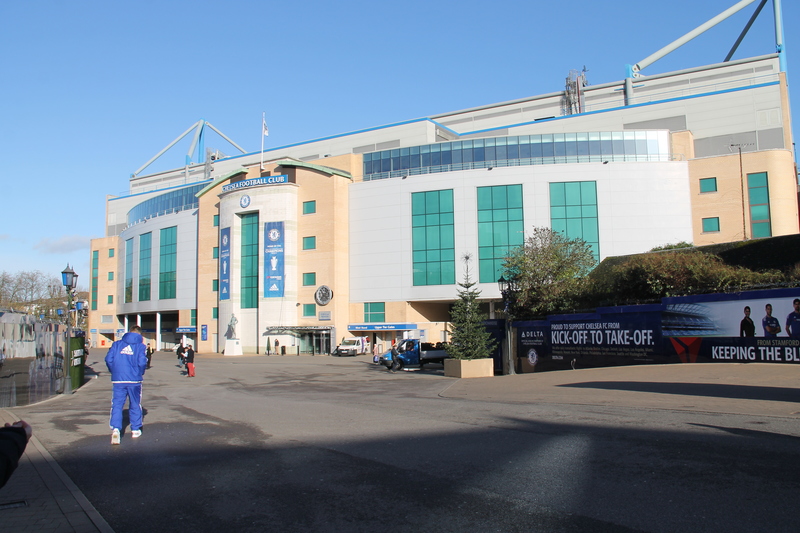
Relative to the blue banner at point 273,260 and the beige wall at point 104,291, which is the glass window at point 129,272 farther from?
the blue banner at point 273,260

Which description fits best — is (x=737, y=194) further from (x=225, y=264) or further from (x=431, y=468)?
(x=431, y=468)

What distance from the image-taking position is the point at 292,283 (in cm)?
6009

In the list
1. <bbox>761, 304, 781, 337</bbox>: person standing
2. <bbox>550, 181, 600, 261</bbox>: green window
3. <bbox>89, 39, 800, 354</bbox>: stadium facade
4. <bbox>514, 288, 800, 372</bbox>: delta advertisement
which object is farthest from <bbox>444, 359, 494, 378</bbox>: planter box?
<bbox>550, 181, 600, 261</bbox>: green window

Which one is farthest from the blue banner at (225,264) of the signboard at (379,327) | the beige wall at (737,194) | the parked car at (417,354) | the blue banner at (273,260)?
the beige wall at (737,194)

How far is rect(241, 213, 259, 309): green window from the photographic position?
61656mm

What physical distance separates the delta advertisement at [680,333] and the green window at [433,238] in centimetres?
3146

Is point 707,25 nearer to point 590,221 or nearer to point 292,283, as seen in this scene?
point 590,221

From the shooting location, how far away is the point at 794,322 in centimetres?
1611

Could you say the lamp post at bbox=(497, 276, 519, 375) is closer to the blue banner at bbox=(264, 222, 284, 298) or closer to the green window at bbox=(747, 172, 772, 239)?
the green window at bbox=(747, 172, 772, 239)

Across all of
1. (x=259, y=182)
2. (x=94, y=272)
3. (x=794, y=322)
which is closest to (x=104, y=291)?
(x=94, y=272)

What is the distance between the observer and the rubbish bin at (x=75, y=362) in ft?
65.6

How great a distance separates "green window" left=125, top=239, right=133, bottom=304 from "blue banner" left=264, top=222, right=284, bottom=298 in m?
28.6

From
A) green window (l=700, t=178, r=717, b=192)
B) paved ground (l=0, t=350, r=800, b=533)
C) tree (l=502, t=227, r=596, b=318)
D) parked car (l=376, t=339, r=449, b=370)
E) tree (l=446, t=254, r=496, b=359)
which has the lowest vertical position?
parked car (l=376, t=339, r=449, b=370)

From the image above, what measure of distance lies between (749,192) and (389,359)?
116ft
